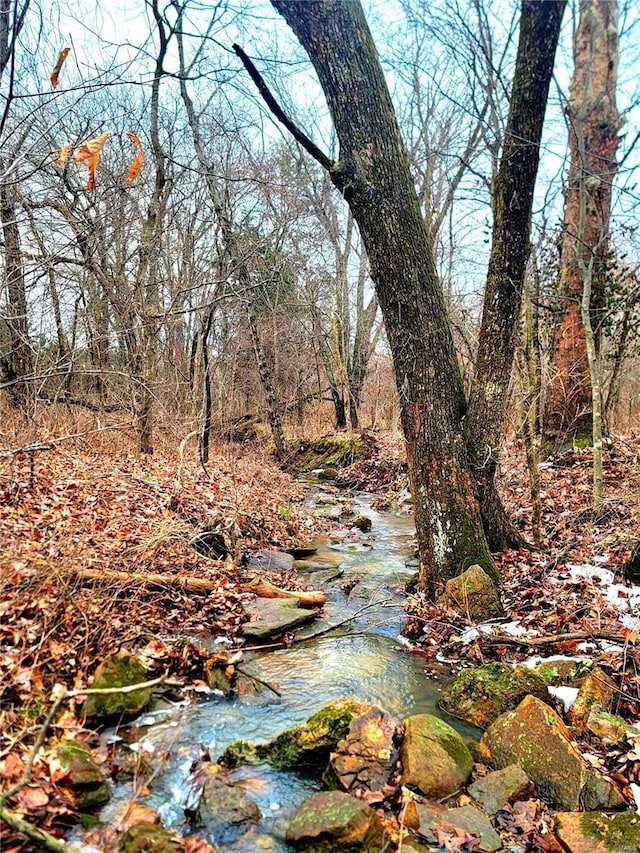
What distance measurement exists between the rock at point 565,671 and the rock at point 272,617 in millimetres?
2335

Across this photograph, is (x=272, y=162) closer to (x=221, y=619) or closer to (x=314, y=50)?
(x=314, y=50)

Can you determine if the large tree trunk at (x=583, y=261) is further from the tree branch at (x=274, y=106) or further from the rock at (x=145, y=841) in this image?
the rock at (x=145, y=841)

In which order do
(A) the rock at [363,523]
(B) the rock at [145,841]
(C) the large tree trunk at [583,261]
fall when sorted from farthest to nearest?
(A) the rock at [363,523] < (C) the large tree trunk at [583,261] < (B) the rock at [145,841]

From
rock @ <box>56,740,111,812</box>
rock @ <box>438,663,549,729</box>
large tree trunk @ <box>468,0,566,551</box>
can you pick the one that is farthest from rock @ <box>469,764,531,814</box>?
large tree trunk @ <box>468,0,566,551</box>

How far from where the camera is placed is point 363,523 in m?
10.1

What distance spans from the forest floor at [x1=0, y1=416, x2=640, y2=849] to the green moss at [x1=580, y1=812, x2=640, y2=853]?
464 mm

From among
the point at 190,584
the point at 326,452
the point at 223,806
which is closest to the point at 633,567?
the point at 223,806

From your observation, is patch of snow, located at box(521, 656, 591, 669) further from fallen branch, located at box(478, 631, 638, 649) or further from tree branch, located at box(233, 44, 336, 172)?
tree branch, located at box(233, 44, 336, 172)

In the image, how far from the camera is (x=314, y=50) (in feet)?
18.7

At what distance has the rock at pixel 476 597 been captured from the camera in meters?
5.33

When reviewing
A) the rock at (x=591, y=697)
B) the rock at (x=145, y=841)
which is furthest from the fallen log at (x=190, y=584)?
the rock at (x=591, y=697)

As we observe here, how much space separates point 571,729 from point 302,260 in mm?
17399

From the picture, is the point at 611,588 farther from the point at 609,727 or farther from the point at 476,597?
the point at 609,727

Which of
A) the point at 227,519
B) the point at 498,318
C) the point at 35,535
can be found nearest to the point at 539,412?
the point at 498,318
